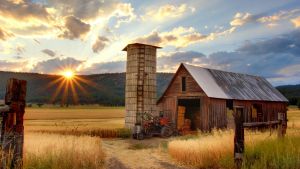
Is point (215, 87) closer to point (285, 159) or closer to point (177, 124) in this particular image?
point (177, 124)

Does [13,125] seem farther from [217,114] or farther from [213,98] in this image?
[217,114]

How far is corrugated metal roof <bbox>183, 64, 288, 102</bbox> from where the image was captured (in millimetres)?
29875

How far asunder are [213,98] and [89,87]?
87.7 metres

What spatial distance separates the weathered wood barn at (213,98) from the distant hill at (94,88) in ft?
177

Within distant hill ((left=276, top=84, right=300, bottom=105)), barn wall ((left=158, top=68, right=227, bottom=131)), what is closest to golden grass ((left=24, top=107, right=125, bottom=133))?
barn wall ((left=158, top=68, right=227, bottom=131))

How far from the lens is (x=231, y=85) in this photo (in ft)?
107

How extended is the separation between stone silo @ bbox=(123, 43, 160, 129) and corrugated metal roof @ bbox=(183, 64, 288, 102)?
3.87 meters

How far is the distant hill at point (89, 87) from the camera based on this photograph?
299 feet

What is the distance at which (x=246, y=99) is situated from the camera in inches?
1244

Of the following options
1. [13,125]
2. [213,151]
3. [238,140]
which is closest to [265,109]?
[213,151]

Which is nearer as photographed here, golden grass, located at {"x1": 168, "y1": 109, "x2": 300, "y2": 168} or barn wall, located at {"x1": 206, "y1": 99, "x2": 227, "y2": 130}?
golden grass, located at {"x1": 168, "y1": 109, "x2": 300, "y2": 168}

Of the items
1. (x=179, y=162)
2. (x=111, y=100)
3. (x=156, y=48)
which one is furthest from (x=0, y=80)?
(x=179, y=162)

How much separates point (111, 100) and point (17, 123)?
277ft

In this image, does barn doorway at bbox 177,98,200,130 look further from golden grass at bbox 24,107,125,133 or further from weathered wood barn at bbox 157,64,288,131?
golden grass at bbox 24,107,125,133
